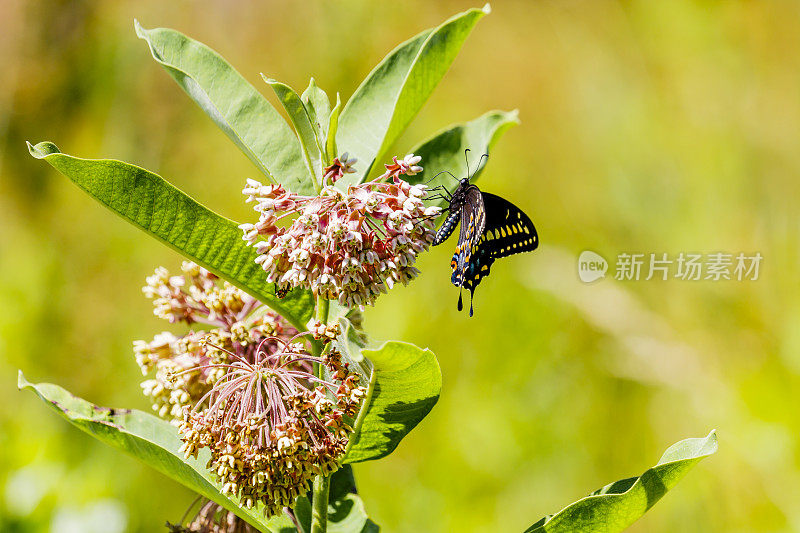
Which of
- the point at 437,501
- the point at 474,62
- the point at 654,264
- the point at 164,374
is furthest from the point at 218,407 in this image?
the point at 474,62

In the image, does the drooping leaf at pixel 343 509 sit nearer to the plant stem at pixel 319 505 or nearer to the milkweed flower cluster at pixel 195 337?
the plant stem at pixel 319 505

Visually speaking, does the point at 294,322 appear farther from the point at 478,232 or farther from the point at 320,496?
the point at 478,232

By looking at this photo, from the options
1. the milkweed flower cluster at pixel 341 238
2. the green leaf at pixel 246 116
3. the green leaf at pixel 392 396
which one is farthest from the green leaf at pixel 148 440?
the green leaf at pixel 246 116

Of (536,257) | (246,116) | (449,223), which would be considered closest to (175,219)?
(246,116)

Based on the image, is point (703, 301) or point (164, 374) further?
point (703, 301)

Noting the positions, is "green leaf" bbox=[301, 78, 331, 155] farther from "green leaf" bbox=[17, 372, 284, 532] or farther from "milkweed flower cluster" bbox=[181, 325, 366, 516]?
"green leaf" bbox=[17, 372, 284, 532]

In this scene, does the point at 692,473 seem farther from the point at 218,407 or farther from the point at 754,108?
the point at 218,407

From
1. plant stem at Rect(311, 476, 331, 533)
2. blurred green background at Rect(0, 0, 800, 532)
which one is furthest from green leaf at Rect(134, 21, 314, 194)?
blurred green background at Rect(0, 0, 800, 532)
